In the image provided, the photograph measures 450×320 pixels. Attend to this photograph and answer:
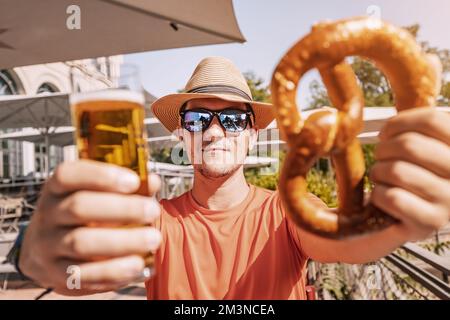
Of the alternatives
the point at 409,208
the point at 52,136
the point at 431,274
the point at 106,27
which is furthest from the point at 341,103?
the point at 52,136

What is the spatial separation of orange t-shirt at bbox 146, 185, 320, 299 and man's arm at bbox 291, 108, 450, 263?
67 cm

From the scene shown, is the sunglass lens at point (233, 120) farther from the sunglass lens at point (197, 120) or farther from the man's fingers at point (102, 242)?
the man's fingers at point (102, 242)

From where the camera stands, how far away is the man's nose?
1592 millimetres

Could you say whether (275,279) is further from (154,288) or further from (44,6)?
(44,6)

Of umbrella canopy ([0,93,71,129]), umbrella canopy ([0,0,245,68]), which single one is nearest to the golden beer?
umbrella canopy ([0,0,245,68])

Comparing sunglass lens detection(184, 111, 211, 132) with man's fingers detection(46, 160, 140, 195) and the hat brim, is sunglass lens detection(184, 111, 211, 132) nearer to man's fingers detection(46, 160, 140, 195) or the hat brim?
the hat brim

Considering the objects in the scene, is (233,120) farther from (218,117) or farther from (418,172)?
(418,172)

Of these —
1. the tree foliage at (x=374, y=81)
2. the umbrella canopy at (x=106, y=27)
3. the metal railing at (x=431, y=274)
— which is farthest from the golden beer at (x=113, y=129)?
the tree foliage at (x=374, y=81)

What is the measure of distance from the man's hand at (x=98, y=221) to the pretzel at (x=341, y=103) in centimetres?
36

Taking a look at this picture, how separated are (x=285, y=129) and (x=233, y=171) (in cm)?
80

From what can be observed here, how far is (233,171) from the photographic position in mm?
1665

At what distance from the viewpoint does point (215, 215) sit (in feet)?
5.43

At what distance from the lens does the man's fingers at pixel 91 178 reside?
77cm
